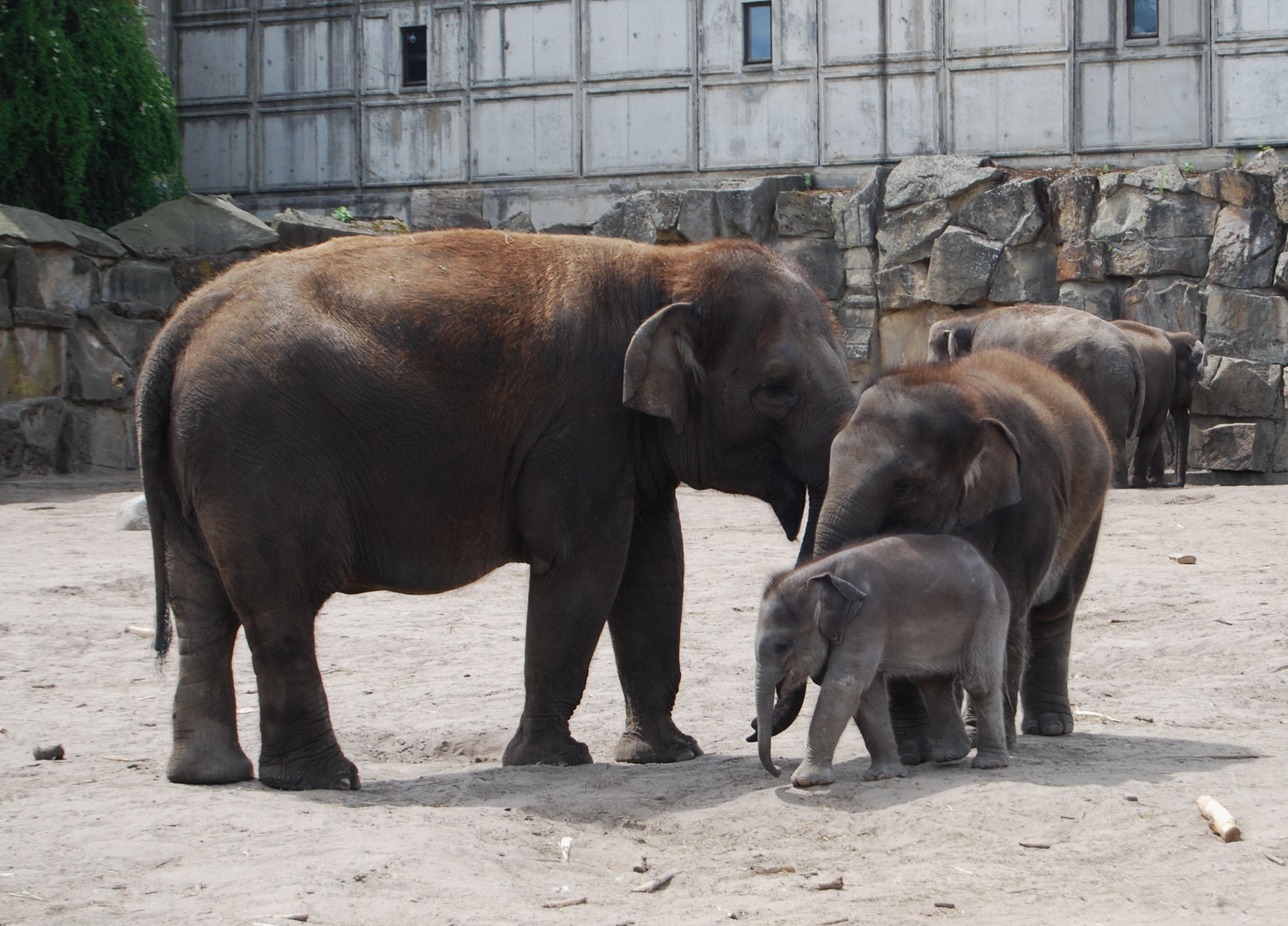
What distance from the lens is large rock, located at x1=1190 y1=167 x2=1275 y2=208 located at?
20.0 m

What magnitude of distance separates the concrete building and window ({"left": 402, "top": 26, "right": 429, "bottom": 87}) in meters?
0.04

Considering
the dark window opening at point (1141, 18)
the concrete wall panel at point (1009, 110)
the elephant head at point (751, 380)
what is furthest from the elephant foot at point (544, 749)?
the dark window opening at point (1141, 18)

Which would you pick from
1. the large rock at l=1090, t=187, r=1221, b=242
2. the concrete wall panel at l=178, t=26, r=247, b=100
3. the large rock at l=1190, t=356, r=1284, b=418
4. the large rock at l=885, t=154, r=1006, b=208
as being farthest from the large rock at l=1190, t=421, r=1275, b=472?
the concrete wall panel at l=178, t=26, r=247, b=100

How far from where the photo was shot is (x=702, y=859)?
13.9 feet

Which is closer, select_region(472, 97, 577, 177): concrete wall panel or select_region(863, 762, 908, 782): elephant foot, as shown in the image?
select_region(863, 762, 908, 782): elephant foot

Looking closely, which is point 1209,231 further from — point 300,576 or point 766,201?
point 300,576

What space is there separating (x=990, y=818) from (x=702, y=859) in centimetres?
83

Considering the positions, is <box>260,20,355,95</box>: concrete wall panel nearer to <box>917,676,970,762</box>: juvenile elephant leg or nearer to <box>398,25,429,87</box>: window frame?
<box>398,25,429,87</box>: window frame

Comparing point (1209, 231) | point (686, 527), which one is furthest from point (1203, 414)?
point (686, 527)

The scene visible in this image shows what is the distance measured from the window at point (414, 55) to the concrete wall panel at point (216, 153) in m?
3.31

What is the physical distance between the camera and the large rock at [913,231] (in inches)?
852

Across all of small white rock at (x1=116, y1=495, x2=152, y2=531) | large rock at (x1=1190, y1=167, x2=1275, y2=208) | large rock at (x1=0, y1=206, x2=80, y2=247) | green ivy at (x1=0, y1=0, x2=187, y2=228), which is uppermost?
green ivy at (x1=0, y1=0, x2=187, y2=228)

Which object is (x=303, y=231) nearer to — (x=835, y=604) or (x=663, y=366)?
(x=663, y=366)

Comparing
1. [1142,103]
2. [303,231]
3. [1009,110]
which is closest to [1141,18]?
[1142,103]
